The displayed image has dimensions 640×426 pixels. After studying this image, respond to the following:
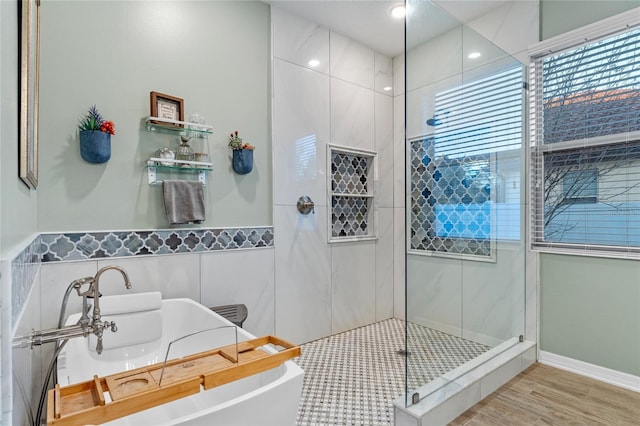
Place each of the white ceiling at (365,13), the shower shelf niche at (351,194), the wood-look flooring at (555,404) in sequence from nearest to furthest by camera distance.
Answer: the wood-look flooring at (555,404) < the white ceiling at (365,13) < the shower shelf niche at (351,194)

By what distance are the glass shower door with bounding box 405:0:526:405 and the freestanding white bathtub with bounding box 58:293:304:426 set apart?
970 millimetres

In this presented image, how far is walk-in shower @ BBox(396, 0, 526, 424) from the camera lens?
202 centimetres

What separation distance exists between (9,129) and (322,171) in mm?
2470

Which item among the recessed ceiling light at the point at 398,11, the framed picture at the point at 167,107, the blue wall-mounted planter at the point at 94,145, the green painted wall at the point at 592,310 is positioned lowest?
the green painted wall at the point at 592,310

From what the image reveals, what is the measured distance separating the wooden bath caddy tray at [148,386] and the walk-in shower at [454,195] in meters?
1.07

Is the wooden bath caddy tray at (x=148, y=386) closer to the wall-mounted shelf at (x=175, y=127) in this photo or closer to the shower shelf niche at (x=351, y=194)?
the wall-mounted shelf at (x=175, y=127)

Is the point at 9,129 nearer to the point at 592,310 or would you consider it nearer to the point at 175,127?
the point at 175,127

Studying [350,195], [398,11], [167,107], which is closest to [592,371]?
[350,195]

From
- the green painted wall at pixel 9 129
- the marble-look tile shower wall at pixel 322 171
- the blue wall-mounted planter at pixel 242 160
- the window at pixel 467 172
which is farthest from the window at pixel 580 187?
the green painted wall at pixel 9 129

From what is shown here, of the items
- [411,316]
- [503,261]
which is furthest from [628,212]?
[411,316]

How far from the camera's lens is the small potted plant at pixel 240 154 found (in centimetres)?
266

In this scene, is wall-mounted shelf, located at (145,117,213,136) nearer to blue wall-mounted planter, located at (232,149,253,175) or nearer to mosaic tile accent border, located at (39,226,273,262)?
blue wall-mounted planter, located at (232,149,253,175)

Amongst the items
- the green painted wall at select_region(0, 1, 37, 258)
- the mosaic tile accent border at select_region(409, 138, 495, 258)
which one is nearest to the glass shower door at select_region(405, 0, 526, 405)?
the mosaic tile accent border at select_region(409, 138, 495, 258)

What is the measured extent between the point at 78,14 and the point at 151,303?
1.81 meters
